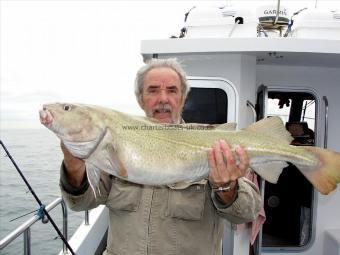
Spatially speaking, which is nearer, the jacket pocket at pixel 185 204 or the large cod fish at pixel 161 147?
the large cod fish at pixel 161 147

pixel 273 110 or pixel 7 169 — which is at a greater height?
pixel 273 110

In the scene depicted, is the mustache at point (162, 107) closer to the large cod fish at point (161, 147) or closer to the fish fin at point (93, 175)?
the large cod fish at point (161, 147)

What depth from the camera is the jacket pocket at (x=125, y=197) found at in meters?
2.74

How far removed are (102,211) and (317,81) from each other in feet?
11.5

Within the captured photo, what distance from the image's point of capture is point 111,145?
2311 millimetres

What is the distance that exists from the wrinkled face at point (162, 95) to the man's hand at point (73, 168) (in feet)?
2.19

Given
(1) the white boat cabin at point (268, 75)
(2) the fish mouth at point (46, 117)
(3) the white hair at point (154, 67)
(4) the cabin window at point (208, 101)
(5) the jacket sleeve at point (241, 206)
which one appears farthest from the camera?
(4) the cabin window at point (208, 101)

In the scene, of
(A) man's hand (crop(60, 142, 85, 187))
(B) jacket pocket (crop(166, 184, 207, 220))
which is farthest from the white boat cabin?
(A) man's hand (crop(60, 142, 85, 187))

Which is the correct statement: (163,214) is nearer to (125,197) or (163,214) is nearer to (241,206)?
(125,197)

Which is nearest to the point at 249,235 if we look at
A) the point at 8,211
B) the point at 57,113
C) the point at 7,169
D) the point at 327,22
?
the point at 327,22

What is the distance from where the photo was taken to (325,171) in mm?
2730

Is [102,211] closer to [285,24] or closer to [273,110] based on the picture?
[273,110]

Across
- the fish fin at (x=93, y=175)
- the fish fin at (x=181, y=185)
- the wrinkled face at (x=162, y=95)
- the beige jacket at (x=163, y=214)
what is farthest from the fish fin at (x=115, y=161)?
the wrinkled face at (x=162, y=95)

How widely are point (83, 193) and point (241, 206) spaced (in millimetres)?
1043
